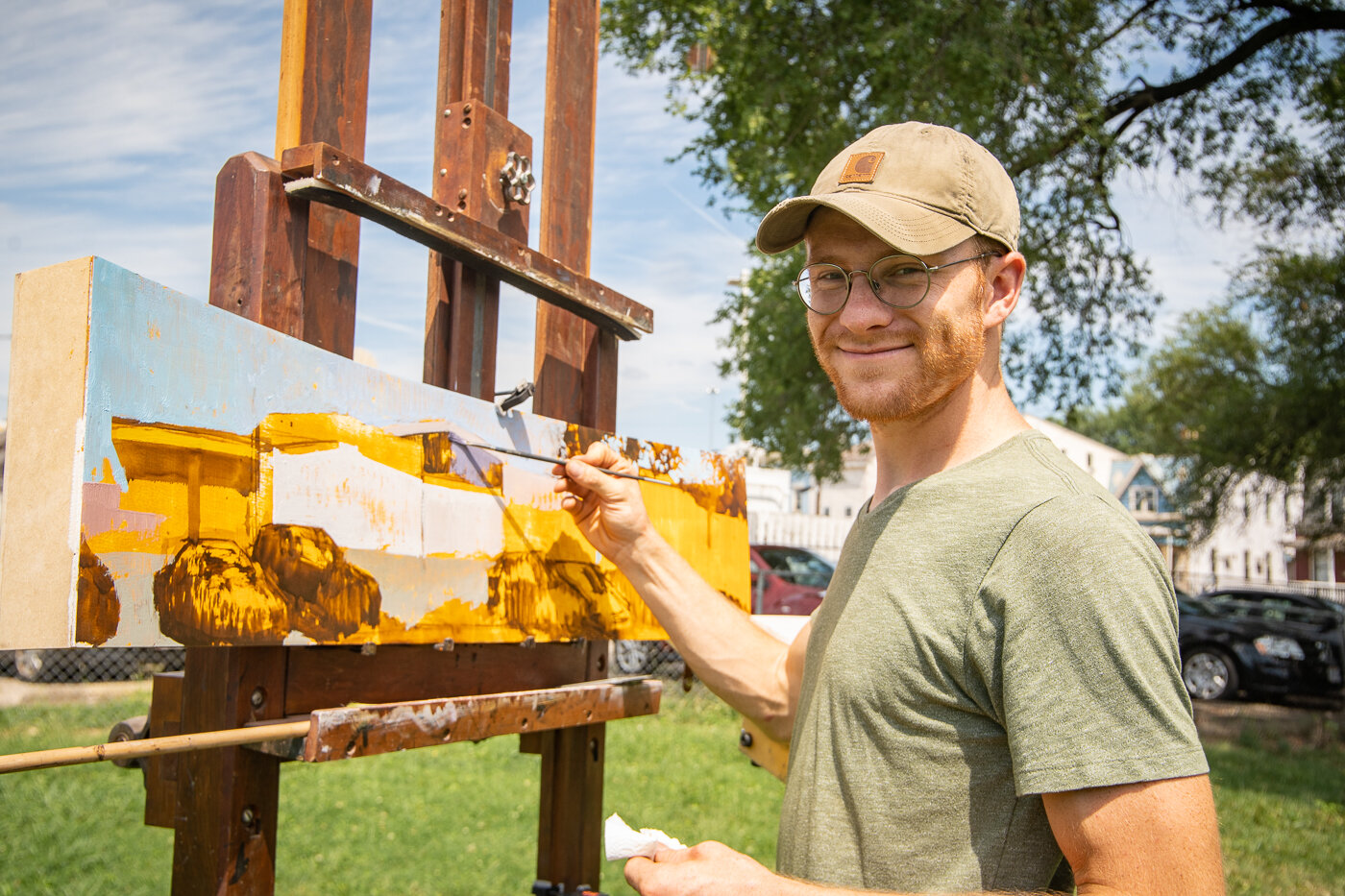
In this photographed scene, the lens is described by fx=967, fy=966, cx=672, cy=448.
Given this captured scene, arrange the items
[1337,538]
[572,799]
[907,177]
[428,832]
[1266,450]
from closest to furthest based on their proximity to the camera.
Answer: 1. [907,177]
2. [572,799]
3. [428,832]
4. [1266,450]
5. [1337,538]

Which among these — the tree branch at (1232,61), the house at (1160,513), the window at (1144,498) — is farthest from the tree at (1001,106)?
the window at (1144,498)

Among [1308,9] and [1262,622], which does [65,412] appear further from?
[1262,622]

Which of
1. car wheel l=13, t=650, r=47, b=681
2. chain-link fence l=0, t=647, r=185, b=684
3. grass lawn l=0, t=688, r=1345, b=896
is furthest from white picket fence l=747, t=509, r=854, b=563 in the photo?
car wheel l=13, t=650, r=47, b=681

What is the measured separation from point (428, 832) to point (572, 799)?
103 inches

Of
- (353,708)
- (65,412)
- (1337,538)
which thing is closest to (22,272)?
(65,412)

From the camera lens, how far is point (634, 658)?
8.87 m

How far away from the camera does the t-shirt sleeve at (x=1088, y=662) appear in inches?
43.5

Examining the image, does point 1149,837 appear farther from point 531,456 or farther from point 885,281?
point 531,456

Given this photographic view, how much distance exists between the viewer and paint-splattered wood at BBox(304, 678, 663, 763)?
5.24 feet

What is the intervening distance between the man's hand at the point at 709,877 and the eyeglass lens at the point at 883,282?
83 centimetres

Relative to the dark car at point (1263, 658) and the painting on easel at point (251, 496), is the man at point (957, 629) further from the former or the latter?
the dark car at point (1263, 658)

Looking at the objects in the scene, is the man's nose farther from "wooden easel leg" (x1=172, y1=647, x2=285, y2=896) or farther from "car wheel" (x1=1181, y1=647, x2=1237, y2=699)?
"car wheel" (x1=1181, y1=647, x2=1237, y2=699)

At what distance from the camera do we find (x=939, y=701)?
1.29 meters

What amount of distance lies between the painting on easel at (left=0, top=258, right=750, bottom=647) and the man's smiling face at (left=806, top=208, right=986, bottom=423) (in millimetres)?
834
